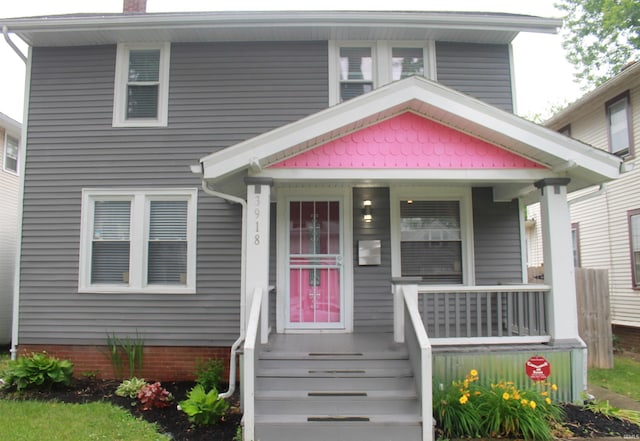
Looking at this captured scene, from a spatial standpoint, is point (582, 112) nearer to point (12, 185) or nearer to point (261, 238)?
point (261, 238)

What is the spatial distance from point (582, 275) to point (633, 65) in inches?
179

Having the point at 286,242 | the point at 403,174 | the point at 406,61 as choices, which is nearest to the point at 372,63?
the point at 406,61

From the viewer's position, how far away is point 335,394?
5.05 m

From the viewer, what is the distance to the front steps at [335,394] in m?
4.65

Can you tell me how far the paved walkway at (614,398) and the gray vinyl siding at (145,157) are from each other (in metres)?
5.44

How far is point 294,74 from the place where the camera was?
7.60 meters

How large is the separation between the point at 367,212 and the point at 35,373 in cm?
548

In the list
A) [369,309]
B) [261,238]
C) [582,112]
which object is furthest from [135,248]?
[582,112]

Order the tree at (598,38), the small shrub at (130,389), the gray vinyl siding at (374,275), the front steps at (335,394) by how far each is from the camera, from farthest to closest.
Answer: the tree at (598,38) → the gray vinyl siding at (374,275) → the small shrub at (130,389) → the front steps at (335,394)

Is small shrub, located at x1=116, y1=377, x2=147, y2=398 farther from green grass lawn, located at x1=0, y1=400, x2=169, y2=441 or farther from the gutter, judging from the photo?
the gutter

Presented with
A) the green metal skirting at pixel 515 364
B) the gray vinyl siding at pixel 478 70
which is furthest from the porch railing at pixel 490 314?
the gray vinyl siding at pixel 478 70

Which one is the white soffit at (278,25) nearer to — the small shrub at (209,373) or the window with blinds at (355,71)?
the window with blinds at (355,71)

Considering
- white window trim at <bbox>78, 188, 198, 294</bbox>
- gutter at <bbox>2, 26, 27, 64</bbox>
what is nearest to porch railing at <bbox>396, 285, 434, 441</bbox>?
white window trim at <bbox>78, 188, 198, 294</bbox>

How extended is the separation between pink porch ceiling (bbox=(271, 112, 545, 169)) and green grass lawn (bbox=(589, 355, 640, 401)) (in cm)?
385
